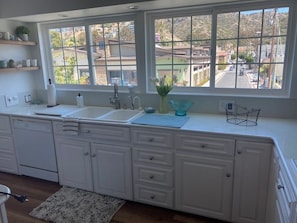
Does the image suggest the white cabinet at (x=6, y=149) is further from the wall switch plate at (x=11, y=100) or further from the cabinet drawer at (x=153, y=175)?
→ the cabinet drawer at (x=153, y=175)

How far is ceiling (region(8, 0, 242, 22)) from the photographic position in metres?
2.22

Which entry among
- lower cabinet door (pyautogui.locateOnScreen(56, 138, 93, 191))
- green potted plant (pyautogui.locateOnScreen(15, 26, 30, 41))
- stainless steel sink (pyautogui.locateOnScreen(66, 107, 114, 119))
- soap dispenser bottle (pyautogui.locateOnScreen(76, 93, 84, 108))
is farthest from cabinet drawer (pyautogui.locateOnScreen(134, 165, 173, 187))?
green potted plant (pyautogui.locateOnScreen(15, 26, 30, 41))

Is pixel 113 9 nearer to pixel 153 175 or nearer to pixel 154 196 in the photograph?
pixel 153 175

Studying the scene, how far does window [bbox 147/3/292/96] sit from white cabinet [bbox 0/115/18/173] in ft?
6.09

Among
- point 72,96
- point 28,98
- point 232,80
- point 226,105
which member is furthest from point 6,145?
point 232,80

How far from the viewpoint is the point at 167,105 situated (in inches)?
102

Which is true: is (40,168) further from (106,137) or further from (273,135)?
(273,135)

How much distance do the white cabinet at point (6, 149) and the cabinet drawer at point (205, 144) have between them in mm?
2105

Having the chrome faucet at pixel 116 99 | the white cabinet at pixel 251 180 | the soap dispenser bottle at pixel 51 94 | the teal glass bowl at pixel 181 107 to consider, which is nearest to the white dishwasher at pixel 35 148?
the soap dispenser bottle at pixel 51 94

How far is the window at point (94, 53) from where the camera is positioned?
2811mm

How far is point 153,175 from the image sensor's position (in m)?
2.21

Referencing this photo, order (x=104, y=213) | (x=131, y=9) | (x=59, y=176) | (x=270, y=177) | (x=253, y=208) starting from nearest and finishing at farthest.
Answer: (x=270, y=177), (x=253, y=208), (x=104, y=213), (x=131, y=9), (x=59, y=176)

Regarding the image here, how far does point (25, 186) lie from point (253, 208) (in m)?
2.45

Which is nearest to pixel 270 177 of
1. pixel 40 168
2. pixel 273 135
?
pixel 273 135
